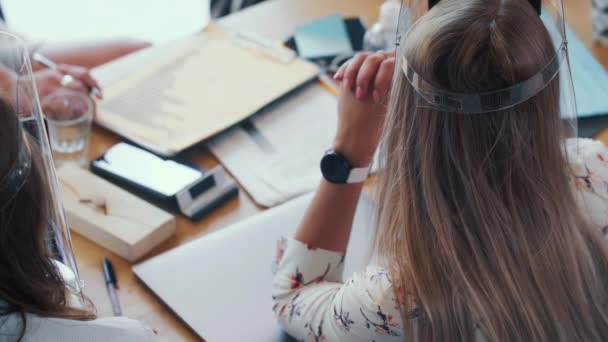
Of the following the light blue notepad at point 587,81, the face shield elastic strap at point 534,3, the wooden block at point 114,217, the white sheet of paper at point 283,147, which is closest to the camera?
the face shield elastic strap at point 534,3

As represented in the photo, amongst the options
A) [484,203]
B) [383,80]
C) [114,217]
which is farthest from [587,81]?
[114,217]

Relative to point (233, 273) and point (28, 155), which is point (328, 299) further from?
point (28, 155)

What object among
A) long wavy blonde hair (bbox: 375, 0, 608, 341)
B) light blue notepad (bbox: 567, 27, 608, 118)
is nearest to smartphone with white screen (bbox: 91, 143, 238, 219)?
long wavy blonde hair (bbox: 375, 0, 608, 341)

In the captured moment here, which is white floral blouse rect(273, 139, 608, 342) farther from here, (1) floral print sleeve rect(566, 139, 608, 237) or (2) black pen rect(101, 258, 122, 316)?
(2) black pen rect(101, 258, 122, 316)

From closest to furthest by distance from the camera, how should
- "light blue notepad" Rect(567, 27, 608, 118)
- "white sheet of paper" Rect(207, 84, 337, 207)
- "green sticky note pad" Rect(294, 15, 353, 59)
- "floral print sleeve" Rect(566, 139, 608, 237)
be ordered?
"floral print sleeve" Rect(566, 139, 608, 237) < "white sheet of paper" Rect(207, 84, 337, 207) < "light blue notepad" Rect(567, 27, 608, 118) < "green sticky note pad" Rect(294, 15, 353, 59)

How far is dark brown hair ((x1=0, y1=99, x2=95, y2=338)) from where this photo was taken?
0.68m

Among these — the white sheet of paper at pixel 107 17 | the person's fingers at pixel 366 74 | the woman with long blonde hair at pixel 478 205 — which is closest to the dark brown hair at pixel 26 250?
the woman with long blonde hair at pixel 478 205

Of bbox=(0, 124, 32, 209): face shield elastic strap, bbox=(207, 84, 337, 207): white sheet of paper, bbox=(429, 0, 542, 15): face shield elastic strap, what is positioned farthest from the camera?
bbox=(207, 84, 337, 207): white sheet of paper

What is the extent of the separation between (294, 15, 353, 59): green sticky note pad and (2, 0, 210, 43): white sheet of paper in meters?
1.27

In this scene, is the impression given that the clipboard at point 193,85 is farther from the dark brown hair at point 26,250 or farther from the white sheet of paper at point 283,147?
the dark brown hair at point 26,250

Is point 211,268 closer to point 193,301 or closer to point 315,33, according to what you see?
point 193,301

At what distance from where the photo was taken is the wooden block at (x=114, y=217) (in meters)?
1.03

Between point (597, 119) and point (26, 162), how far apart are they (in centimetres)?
95

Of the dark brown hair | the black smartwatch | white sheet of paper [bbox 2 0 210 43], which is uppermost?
the dark brown hair
